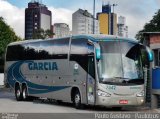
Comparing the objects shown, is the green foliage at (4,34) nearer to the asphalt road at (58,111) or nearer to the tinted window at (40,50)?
the tinted window at (40,50)

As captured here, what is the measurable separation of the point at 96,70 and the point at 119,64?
977 mm

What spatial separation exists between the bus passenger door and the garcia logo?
3.72m

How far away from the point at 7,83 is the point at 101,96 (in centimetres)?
1232

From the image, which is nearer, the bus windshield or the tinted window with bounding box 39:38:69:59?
the bus windshield

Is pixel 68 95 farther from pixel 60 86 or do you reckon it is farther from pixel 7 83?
pixel 7 83

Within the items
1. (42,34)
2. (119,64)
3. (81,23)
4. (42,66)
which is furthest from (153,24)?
(119,64)

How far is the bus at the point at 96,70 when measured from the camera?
849 inches

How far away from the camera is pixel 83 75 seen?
22.8 meters

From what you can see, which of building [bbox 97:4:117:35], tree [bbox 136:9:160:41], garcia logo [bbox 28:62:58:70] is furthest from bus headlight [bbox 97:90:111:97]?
tree [bbox 136:9:160:41]

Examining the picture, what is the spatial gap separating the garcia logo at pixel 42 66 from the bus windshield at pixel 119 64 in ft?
14.4

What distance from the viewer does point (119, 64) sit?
71.5 feet

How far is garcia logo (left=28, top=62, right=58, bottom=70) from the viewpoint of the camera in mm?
25987

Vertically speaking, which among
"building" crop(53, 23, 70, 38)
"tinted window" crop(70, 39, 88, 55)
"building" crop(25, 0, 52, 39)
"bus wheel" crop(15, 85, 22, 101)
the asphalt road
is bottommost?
the asphalt road

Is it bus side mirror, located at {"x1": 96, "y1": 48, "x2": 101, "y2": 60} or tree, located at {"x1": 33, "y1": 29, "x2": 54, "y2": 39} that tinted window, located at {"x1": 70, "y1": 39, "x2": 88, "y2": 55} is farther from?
tree, located at {"x1": 33, "y1": 29, "x2": 54, "y2": 39}
